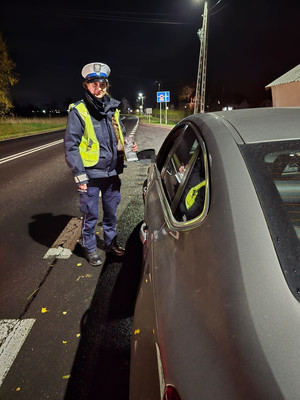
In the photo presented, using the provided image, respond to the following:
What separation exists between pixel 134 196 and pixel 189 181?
13.0 ft

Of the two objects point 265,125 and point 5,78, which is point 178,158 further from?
point 5,78

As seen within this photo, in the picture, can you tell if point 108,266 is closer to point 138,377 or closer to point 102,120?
point 102,120

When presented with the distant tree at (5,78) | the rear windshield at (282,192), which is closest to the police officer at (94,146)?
the rear windshield at (282,192)

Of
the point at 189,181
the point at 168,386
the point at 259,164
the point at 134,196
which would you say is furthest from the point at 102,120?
the point at 134,196

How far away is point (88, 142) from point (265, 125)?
1.78 meters

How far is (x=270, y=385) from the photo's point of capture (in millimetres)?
668

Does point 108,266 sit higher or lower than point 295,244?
lower

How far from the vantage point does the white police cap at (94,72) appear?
2.56 metres

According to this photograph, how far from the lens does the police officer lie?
101 inches

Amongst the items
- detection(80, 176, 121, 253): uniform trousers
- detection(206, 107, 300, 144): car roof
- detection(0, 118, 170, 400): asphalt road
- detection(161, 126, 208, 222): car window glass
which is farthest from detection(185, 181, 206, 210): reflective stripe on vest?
detection(80, 176, 121, 253): uniform trousers

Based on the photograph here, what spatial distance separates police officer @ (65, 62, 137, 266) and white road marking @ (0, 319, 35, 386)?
979mm

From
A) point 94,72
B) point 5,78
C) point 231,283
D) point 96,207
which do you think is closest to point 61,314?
point 96,207

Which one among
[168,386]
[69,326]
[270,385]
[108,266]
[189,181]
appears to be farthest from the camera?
[108,266]

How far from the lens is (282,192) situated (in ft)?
3.93
